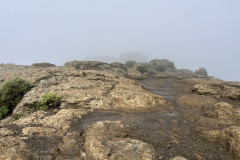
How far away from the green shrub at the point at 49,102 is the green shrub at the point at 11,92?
12.6 ft

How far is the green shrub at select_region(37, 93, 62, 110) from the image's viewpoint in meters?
10.9

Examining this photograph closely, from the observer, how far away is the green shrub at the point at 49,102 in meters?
10.9

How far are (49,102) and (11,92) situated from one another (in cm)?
499

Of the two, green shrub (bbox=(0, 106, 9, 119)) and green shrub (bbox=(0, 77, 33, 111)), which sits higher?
green shrub (bbox=(0, 77, 33, 111))

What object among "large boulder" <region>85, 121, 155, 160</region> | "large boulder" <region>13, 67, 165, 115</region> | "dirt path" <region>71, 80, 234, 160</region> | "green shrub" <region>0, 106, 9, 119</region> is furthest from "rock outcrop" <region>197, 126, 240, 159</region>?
"green shrub" <region>0, 106, 9, 119</region>

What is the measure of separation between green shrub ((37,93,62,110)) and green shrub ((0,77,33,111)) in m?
3.84

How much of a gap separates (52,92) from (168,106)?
11513mm

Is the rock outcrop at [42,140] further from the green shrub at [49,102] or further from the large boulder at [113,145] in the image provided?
the green shrub at [49,102]

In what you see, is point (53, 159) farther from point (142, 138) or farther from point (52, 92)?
point (52, 92)

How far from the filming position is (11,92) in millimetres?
12992

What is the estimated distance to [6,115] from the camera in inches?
480

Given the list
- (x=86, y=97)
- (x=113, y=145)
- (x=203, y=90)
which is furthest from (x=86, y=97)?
(x=203, y=90)

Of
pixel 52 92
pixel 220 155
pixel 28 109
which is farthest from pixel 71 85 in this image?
pixel 220 155

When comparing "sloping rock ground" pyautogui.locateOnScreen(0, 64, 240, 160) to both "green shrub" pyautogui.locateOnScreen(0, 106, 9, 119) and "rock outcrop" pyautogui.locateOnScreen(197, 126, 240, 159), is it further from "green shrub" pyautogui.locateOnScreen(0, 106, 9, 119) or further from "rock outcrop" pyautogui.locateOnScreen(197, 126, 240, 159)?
"green shrub" pyautogui.locateOnScreen(0, 106, 9, 119)
